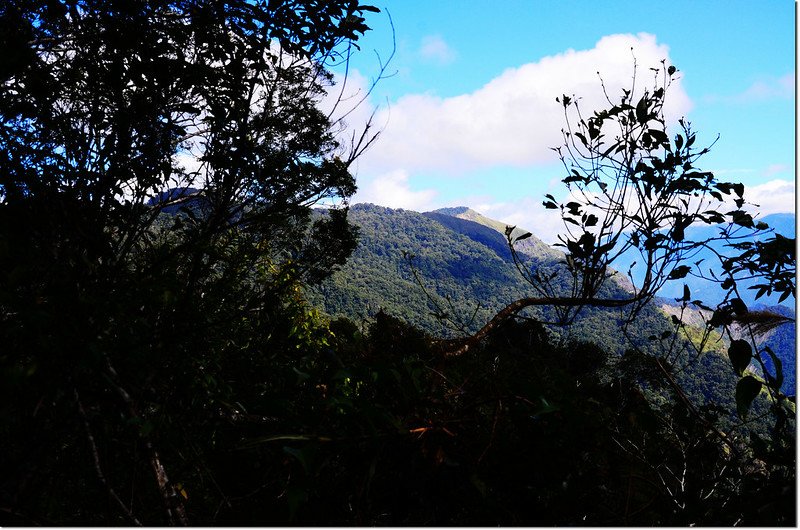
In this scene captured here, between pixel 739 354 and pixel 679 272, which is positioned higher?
pixel 679 272

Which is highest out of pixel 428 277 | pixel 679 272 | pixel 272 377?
pixel 428 277

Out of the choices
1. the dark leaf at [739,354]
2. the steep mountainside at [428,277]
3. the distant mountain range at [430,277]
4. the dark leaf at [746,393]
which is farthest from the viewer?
the steep mountainside at [428,277]

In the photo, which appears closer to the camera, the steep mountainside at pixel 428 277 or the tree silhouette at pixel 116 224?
the tree silhouette at pixel 116 224

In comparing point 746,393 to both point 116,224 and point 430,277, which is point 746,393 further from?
point 430,277

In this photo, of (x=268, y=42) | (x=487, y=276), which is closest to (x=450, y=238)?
(x=487, y=276)

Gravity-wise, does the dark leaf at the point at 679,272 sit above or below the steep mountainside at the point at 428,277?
below

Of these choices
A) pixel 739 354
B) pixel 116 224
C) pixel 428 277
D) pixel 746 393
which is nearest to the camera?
pixel 746 393

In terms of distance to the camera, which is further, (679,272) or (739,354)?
(679,272)

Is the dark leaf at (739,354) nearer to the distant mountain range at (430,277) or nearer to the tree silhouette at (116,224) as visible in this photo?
the tree silhouette at (116,224)

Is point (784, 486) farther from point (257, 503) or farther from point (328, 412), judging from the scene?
point (257, 503)

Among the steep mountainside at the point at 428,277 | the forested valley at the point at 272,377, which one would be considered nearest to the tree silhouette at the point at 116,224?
the forested valley at the point at 272,377

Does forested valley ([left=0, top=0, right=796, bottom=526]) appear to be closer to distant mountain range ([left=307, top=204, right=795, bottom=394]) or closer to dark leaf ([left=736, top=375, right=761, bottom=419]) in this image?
dark leaf ([left=736, top=375, right=761, bottom=419])

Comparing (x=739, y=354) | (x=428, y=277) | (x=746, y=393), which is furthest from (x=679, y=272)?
(x=428, y=277)

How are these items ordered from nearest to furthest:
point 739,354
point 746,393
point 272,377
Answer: point 746,393
point 739,354
point 272,377
